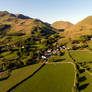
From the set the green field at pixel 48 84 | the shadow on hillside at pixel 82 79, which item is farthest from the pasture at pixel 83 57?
the green field at pixel 48 84

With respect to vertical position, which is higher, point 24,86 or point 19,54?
point 19,54

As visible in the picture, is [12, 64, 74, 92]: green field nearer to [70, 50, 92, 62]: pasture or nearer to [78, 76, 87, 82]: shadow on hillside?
[78, 76, 87, 82]: shadow on hillside

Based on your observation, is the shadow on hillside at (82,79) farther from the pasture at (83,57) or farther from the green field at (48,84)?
the pasture at (83,57)

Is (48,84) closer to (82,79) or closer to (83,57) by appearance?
(82,79)

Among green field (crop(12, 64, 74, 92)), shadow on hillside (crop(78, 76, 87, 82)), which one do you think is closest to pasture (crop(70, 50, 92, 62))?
shadow on hillside (crop(78, 76, 87, 82))

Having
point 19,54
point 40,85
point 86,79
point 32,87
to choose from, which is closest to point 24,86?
point 32,87

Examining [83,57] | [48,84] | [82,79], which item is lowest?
[48,84]

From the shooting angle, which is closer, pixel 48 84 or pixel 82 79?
pixel 48 84

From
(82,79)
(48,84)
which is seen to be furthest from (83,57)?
(48,84)

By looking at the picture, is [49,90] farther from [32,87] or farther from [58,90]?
[32,87]

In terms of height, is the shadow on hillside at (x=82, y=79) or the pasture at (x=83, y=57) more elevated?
the pasture at (x=83, y=57)

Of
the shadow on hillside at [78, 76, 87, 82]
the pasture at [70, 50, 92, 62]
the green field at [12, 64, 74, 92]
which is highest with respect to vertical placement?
the pasture at [70, 50, 92, 62]
